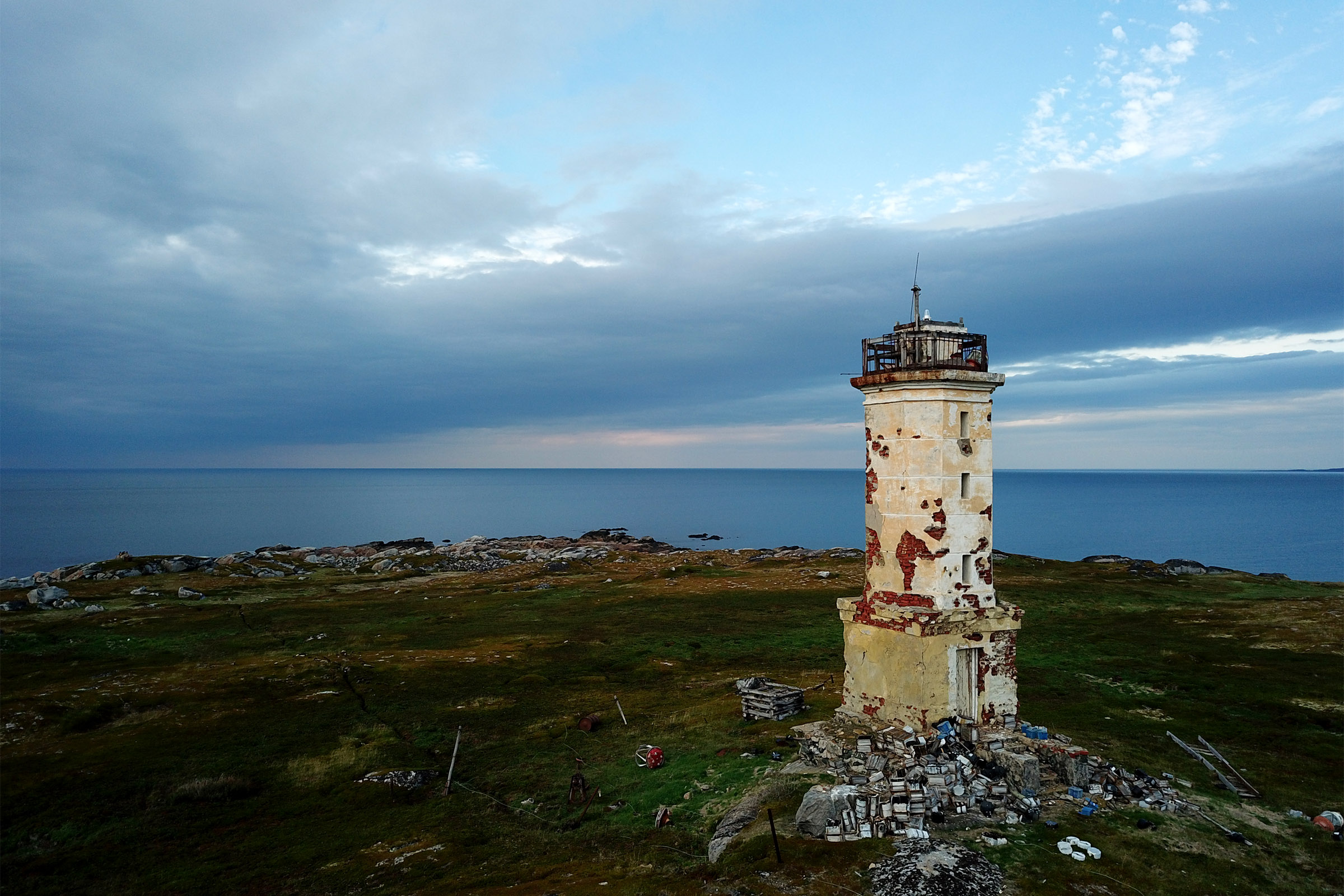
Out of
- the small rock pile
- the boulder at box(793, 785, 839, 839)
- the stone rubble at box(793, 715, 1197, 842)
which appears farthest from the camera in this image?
the small rock pile

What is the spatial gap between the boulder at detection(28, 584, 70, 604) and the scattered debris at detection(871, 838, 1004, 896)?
6696cm

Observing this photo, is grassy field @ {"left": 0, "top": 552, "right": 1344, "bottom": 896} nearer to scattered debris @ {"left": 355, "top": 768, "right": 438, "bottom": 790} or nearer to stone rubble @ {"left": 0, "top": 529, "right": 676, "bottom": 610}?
scattered debris @ {"left": 355, "top": 768, "right": 438, "bottom": 790}

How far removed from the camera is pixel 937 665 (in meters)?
20.1

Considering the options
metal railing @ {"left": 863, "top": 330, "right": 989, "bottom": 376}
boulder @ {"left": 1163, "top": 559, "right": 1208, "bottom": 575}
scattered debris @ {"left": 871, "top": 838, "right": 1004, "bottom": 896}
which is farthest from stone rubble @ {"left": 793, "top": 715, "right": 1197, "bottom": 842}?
boulder @ {"left": 1163, "top": 559, "right": 1208, "bottom": 575}

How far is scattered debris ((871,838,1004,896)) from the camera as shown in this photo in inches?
545

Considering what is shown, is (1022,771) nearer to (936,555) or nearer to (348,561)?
(936,555)

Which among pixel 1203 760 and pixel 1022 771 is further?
pixel 1203 760

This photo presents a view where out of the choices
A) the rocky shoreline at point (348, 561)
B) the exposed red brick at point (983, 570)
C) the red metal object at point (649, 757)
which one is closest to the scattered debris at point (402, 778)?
the red metal object at point (649, 757)

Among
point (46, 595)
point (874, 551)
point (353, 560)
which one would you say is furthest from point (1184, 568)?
point (46, 595)

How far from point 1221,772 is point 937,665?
9539 millimetres

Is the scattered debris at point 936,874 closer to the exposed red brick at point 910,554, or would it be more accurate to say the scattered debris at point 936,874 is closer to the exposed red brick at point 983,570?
the exposed red brick at point 910,554

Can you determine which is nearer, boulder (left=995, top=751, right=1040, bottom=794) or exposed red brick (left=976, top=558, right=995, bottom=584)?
boulder (left=995, top=751, right=1040, bottom=794)

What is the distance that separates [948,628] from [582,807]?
40.2 feet

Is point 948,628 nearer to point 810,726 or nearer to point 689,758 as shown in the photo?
point 810,726
